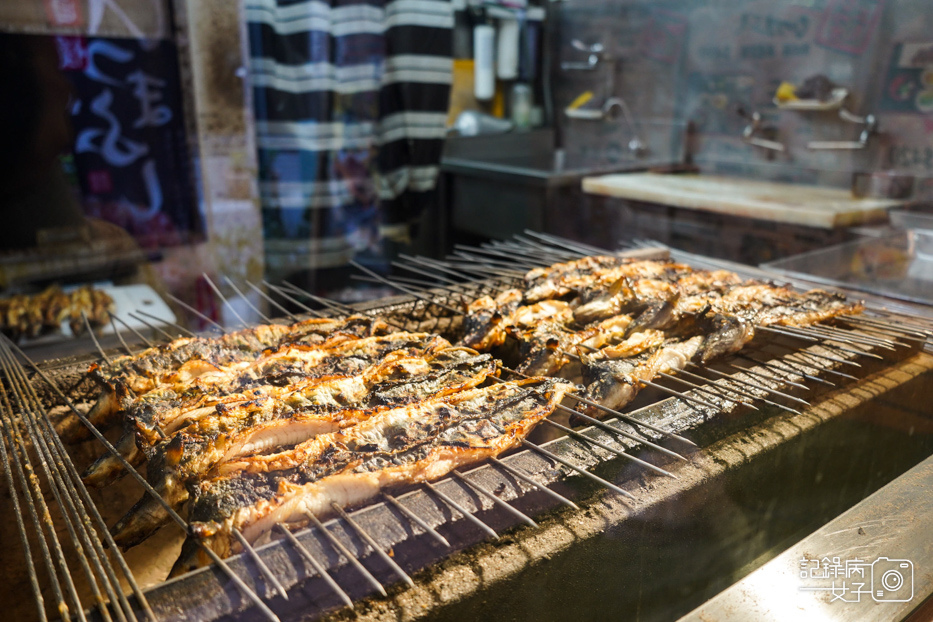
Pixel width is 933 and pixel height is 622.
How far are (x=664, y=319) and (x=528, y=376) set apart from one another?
0.92 metres

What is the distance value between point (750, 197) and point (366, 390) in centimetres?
543

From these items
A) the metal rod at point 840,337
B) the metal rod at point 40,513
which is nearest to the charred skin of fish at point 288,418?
the metal rod at point 40,513

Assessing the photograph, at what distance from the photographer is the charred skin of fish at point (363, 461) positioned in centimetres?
172

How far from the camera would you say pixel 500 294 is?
367 centimetres

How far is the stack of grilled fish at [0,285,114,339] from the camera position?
168 inches

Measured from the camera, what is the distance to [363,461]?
198 centimetres

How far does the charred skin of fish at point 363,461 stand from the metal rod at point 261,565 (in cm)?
3

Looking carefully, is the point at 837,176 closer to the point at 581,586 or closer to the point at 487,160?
the point at 487,160

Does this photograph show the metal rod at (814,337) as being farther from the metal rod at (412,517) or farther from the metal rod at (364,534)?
the metal rod at (364,534)

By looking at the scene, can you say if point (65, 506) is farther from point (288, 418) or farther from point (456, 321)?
point (456, 321)

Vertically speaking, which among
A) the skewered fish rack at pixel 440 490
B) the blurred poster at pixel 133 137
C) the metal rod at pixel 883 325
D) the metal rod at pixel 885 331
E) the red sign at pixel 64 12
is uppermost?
the red sign at pixel 64 12

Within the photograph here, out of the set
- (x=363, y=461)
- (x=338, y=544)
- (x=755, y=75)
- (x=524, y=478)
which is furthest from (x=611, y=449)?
(x=755, y=75)

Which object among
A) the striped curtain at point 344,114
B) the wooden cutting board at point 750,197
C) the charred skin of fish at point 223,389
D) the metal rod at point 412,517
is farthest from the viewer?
the striped curtain at point 344,114

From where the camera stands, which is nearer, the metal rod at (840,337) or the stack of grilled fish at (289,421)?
the stack of grilled fish at (289,421)
